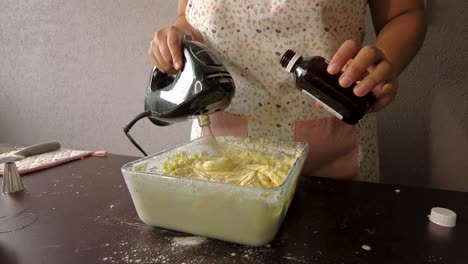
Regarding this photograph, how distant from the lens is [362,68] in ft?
1.44

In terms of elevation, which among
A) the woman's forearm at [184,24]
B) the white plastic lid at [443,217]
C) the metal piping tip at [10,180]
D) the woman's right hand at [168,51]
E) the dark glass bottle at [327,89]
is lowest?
the white plastic lid at [443,217]

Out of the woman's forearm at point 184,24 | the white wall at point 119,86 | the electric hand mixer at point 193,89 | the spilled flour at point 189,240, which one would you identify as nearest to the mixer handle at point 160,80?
the electric hand mixer at point 193,89

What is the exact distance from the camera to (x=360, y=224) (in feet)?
1.51

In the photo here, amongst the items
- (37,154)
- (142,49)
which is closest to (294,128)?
(37,154)

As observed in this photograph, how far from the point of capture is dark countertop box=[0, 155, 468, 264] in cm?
40

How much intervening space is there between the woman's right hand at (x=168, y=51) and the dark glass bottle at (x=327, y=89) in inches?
6.9

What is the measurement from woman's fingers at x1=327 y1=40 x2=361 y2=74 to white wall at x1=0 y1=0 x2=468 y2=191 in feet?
1.64

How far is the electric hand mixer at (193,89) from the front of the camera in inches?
19.1

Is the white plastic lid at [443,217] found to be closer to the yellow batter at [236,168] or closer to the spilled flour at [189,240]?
the yellow batter at [236,168]

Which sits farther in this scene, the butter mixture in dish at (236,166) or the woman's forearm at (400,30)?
the woman's forearm at (400,30)

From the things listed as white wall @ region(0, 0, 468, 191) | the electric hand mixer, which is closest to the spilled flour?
the electric hand mixer

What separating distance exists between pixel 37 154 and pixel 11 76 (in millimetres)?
987

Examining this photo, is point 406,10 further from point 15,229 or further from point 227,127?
point 15,229

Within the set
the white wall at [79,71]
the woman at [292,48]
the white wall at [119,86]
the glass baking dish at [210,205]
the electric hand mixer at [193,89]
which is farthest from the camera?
the white wall at [79,71]
